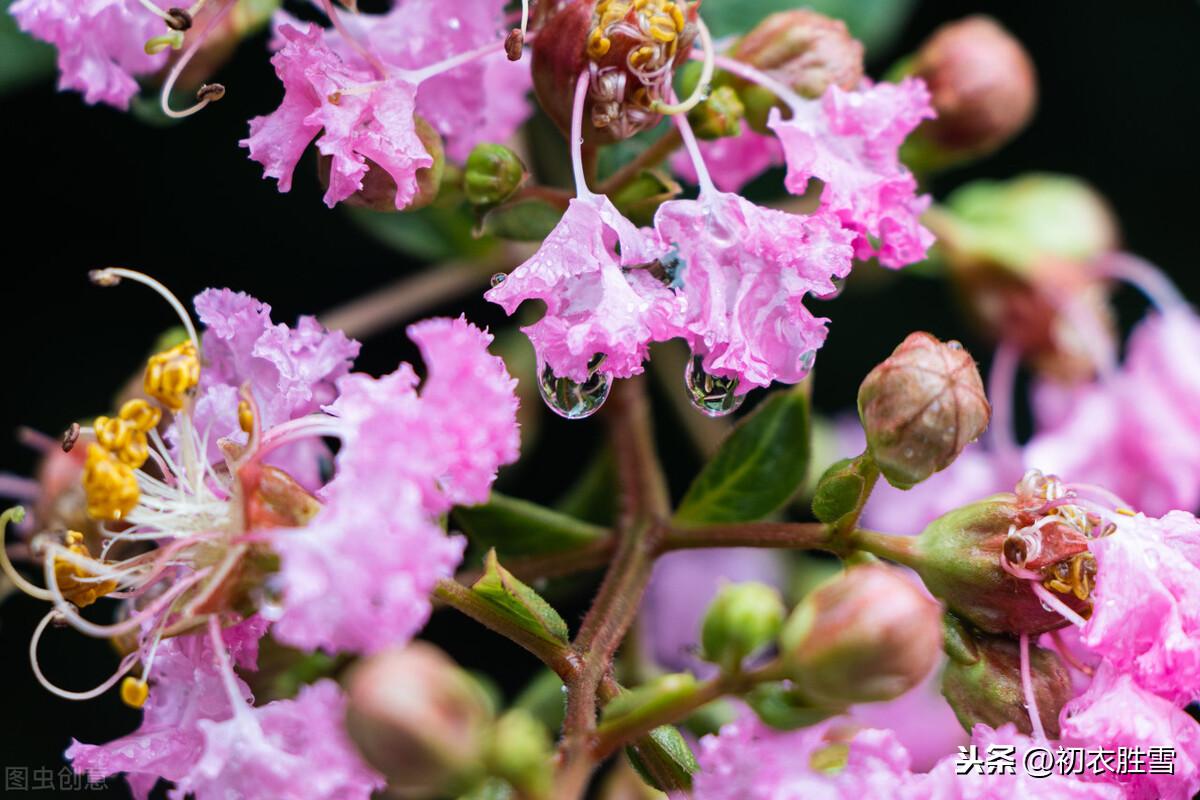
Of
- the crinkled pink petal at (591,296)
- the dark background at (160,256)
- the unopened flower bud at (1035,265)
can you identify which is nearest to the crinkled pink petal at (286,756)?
the crinkled pink petal at (591,296)

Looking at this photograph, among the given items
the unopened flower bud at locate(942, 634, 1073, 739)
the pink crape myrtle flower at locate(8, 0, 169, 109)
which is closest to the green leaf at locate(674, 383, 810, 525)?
the unopened flower bud at locate(942, 634, 1073, 739)

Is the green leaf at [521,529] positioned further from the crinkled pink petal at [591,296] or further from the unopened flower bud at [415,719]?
the unopened flower bud at [415,719]

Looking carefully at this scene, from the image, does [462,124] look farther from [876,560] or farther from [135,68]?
[876,560]

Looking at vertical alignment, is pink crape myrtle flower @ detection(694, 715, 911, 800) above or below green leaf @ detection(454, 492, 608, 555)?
above

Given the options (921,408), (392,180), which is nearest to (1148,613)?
(921,408)

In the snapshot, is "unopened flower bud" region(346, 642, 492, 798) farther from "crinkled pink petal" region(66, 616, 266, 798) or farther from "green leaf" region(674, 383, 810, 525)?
"green leaf" region(674, 383, 810, 525)
